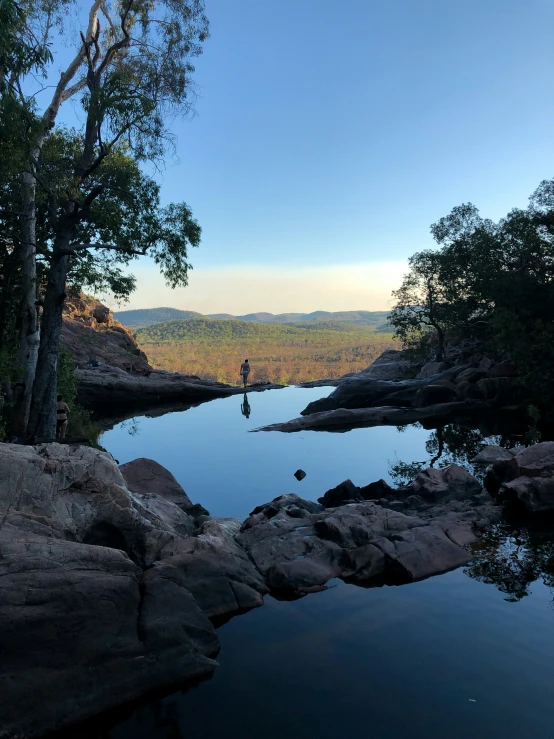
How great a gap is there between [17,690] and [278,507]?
8.72m

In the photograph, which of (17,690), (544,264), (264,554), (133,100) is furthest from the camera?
(544,264)

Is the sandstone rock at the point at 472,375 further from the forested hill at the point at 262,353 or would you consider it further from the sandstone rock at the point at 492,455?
the forested hill at the point at 262,353

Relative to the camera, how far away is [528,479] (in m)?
14.3

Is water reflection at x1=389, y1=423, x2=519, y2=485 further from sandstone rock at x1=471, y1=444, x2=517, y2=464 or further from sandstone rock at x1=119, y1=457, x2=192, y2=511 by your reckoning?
sandstone rock at x1=119, y1=457, x2=192, y2=511

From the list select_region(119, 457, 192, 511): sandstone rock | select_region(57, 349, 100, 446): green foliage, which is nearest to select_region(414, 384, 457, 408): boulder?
select_region(57, 349, 100, 446): green foliage

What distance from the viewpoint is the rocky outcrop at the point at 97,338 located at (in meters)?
45.6

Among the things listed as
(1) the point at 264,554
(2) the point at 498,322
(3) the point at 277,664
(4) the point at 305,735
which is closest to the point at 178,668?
(3) the point at 277,664

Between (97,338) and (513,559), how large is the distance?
46.0 meters

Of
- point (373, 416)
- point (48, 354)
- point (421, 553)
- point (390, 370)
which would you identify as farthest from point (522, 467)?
point (390, 370)

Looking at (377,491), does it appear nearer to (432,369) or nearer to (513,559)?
(513,559)

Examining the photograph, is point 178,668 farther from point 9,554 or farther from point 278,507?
point 278,507

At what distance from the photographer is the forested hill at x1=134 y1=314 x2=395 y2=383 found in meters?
115

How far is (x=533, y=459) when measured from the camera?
624 inches

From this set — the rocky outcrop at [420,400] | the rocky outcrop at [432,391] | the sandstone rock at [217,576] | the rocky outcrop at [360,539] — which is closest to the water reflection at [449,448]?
the rocky outcrop at [420,400]
